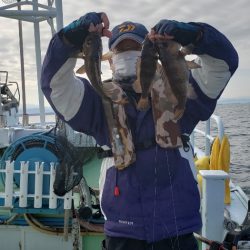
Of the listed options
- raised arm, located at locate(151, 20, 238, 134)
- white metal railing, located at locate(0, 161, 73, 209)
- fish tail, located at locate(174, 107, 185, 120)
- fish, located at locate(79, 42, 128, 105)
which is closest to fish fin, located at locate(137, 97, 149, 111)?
fish, located at locate(79, 42, 128, 105)

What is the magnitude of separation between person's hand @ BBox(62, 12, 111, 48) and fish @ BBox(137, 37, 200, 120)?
0.34 meters

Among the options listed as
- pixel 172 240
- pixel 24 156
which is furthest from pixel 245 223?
pixel 24 156

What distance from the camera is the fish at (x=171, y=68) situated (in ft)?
8.34

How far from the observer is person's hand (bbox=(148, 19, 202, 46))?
2.38 meters

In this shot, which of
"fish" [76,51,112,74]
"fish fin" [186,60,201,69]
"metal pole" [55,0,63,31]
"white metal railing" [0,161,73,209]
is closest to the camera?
"fish fin" [186,60,201,69]

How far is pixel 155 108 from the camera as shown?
8.67ft

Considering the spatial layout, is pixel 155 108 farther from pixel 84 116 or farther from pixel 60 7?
pixel 60 7

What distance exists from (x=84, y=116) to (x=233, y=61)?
1135mm

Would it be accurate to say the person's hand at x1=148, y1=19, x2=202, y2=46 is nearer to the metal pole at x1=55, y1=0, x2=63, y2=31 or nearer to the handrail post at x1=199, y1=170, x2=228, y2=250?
the handrail post at x1=199, y1=170, x2=228, y2=250

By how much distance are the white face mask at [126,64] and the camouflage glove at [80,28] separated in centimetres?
34

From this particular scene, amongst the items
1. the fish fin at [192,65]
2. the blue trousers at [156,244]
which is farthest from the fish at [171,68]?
the blue trousers at [156,244]

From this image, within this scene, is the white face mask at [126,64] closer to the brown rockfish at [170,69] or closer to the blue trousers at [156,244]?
the brown rockfish at [170,69]

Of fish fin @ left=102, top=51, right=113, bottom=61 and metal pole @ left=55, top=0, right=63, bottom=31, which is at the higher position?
metal pole @ left=55, top=0, right=63, bottom=31

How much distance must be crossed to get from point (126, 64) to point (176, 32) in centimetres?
46
